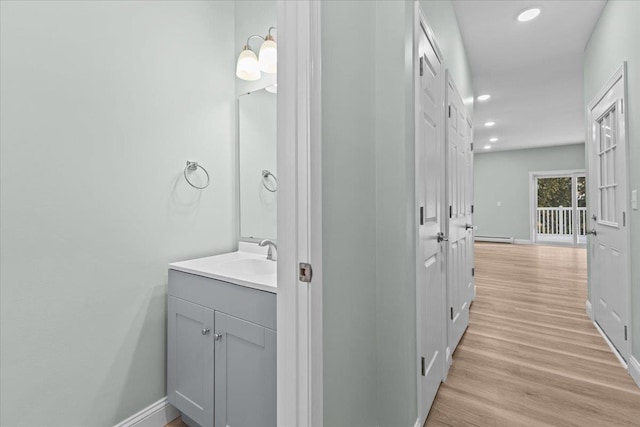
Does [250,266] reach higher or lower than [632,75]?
lower

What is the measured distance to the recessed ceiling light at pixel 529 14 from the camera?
2.63 meters

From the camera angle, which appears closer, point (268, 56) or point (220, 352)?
point (220, 352)

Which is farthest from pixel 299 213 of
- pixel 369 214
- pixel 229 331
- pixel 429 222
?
pixel 429 222

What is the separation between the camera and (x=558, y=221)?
8.85 meters

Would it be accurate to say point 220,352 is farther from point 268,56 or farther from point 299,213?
point 268,56

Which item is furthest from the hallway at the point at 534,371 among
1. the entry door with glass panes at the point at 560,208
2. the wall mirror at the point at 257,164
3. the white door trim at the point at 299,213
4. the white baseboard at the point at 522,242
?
the entry door with glass panes at the point at 560,208

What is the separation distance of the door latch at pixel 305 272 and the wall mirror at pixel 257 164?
1.05 meters

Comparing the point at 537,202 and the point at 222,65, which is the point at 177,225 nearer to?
the point at 222,65

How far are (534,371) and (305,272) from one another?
7.08 ft

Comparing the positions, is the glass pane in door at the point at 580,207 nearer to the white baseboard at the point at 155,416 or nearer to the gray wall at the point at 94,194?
the gray wall at the point at 94,194

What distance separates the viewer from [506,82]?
4238 mm

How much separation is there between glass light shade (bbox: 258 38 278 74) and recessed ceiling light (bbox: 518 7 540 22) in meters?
2.31

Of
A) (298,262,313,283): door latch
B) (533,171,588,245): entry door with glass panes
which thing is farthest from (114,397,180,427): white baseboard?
(533,171,588,245): entry door with glass panes

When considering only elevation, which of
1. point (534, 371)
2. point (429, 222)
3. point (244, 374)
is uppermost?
point (429, 222)
